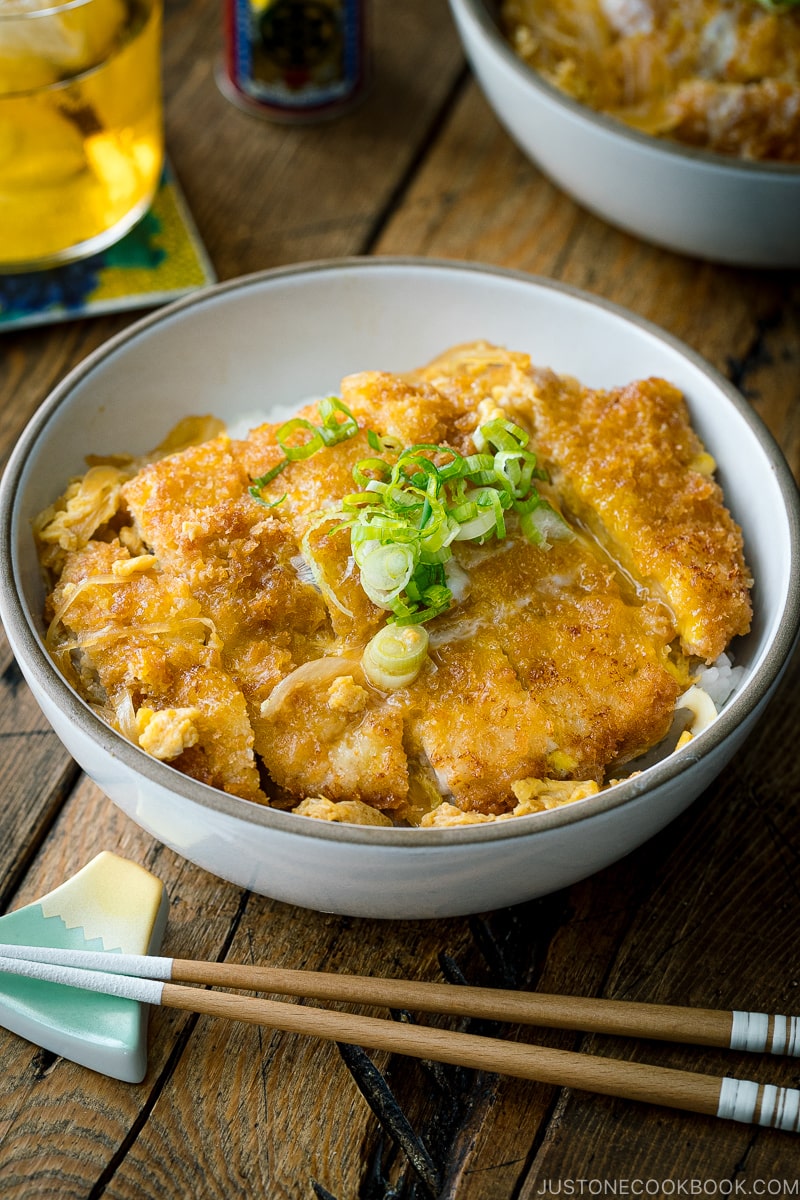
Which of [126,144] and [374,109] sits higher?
[126,144]

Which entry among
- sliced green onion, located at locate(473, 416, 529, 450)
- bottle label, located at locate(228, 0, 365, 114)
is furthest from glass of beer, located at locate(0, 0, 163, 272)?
sliced green onion, located at locate(473, 416, 529, 450)

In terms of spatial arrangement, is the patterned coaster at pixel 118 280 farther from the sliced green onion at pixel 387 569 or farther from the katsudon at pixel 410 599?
the sliced green onion at pixel 387 569

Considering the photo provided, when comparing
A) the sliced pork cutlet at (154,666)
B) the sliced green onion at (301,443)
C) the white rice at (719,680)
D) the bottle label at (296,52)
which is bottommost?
the white rice at (719,680)

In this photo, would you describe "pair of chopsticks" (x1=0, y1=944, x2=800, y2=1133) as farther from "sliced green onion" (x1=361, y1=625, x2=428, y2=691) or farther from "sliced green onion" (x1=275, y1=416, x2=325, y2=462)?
"sliced green onion" (x1=275, y1=416, x2=325, y2=462)

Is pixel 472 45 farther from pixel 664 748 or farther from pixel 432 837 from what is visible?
pixel 432 837

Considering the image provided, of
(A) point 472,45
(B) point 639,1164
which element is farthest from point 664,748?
(A) point 472,45

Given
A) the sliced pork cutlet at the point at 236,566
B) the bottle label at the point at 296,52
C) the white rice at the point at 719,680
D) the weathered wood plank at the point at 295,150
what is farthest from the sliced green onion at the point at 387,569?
the bottle label at the point at 296,52
